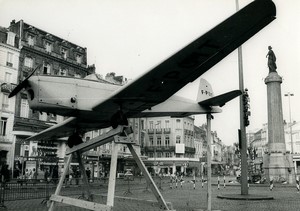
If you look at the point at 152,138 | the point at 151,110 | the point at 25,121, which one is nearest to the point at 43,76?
the point at 151,110

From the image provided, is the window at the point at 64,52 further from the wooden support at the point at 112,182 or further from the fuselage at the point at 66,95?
the wooden support at the point at 112,182

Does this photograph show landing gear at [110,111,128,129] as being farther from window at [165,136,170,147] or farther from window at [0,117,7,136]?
window at [165,136,170,147]

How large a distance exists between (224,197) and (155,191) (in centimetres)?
823

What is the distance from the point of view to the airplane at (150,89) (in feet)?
18.0

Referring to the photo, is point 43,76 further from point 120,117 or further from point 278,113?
point 278,113

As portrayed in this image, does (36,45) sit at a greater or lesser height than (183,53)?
greater

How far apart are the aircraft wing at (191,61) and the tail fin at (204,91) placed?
9.54ft

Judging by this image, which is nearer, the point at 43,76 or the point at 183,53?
the point at 183,53

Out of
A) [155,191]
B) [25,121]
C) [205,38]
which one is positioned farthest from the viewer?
[25,121]

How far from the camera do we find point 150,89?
6.82 m

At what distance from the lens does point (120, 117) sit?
7312mm

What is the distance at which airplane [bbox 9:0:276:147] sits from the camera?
5.48 meters

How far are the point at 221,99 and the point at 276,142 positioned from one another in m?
26.3

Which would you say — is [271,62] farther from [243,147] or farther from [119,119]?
[119,119]
